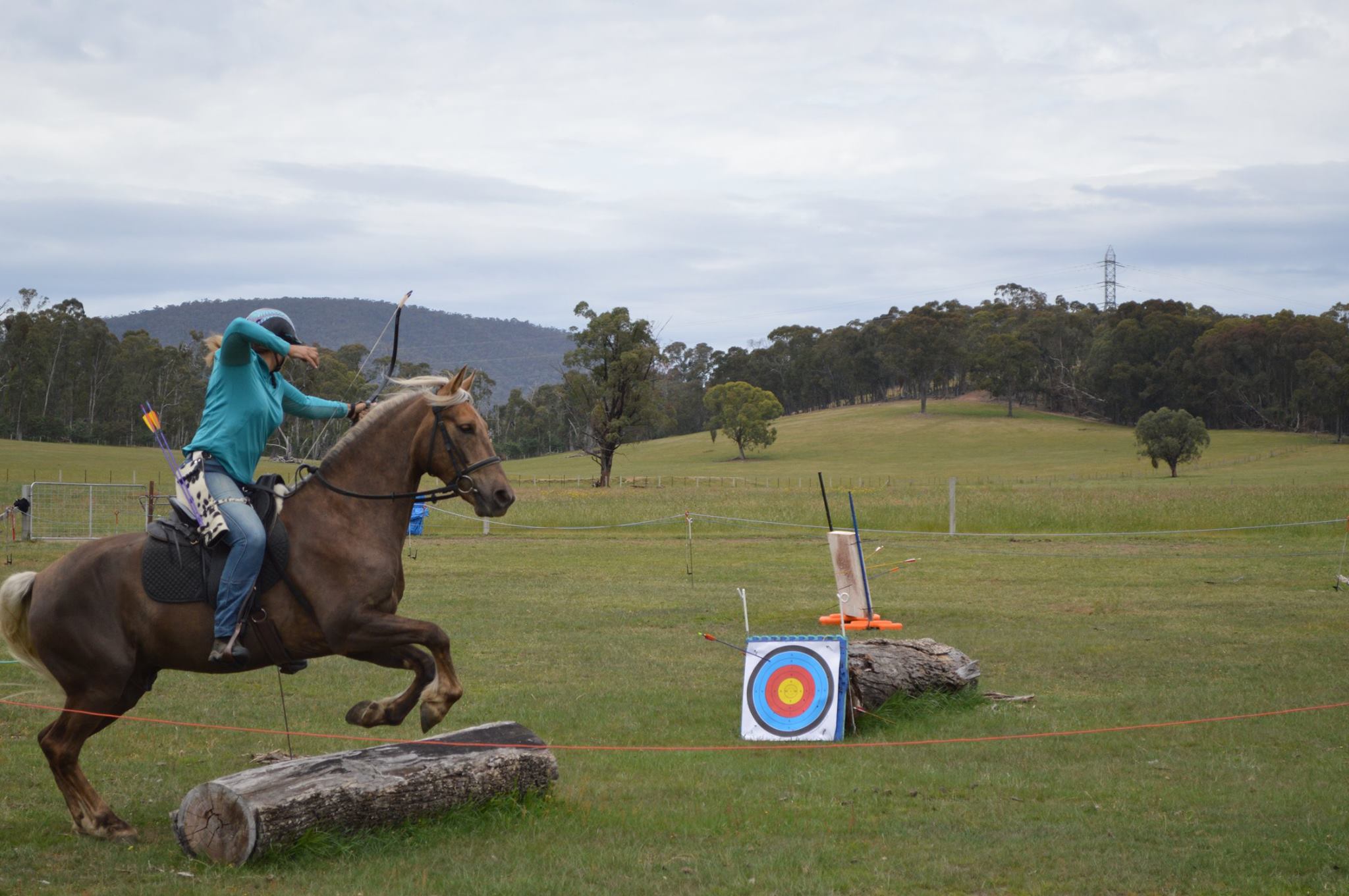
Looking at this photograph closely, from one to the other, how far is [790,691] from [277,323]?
5.72 metres

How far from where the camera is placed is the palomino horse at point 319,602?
6.78 metres

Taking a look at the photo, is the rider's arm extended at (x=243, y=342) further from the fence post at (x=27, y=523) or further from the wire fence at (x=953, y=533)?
the fence post at (x=27, y=523)

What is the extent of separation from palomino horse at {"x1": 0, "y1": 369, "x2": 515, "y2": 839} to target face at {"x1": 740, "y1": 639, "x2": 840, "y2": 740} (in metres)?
4.18

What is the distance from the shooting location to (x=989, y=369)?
131000 mm

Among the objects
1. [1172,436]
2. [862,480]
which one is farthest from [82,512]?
[1172,436]

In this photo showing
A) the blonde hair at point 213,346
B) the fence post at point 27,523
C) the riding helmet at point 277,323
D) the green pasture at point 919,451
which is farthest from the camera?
the green pasture at point 919,451

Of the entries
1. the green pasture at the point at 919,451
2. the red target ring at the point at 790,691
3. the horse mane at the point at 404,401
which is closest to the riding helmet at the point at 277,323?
the horse mane at the point at 404,401

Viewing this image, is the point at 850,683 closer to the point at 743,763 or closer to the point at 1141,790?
the point at 743,763

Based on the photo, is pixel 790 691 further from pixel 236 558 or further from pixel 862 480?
pixel 862 480

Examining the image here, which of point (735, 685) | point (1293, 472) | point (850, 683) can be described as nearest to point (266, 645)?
point (850, 683)

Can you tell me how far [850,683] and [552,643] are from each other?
6266mm

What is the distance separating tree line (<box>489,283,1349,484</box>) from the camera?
74.1 metres

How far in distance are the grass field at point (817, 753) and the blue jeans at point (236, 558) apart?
1423 millimetres

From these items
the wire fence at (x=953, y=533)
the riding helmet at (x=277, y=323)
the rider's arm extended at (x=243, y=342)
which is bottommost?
the wire fence at (x=953, y=533)
